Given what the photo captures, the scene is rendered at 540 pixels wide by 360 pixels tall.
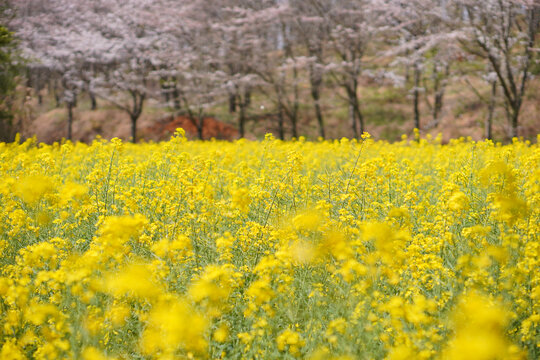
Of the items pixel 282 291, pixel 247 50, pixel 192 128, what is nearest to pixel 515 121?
pixel 247 50

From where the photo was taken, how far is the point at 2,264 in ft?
11.8

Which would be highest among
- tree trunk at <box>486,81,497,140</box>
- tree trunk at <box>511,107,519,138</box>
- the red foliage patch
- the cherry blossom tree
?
the cherry blossom tree

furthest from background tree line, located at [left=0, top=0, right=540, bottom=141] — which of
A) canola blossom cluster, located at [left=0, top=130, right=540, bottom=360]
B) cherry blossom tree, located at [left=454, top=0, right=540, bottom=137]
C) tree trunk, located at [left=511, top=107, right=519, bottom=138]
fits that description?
canola blossom cluster, located at [left=0, top=130, right=540, bottom=360]

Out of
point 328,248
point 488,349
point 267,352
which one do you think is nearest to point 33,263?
point 267,352

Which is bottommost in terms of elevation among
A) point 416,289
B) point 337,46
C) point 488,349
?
point 337,46

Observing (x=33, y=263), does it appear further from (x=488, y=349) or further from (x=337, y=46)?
(x=337, y=46)

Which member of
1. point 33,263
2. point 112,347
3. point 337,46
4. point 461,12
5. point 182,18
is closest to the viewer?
point 112,347

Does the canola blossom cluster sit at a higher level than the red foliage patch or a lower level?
higher

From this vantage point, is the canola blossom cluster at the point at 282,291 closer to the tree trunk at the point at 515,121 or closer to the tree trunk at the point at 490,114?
the tree trunk at the point at 515,121

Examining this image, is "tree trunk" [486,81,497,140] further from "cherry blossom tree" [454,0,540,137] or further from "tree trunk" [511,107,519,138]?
"tree trunk" [511,107,519,138]

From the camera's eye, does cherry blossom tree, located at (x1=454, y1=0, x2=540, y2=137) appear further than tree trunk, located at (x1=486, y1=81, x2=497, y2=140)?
Result: No

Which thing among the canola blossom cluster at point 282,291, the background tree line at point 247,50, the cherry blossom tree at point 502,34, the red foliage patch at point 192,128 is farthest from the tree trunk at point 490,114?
the canola blossom cluster at point 282,291

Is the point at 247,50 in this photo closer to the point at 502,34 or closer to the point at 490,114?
the point at 490,114

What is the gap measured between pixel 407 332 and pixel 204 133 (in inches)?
896
